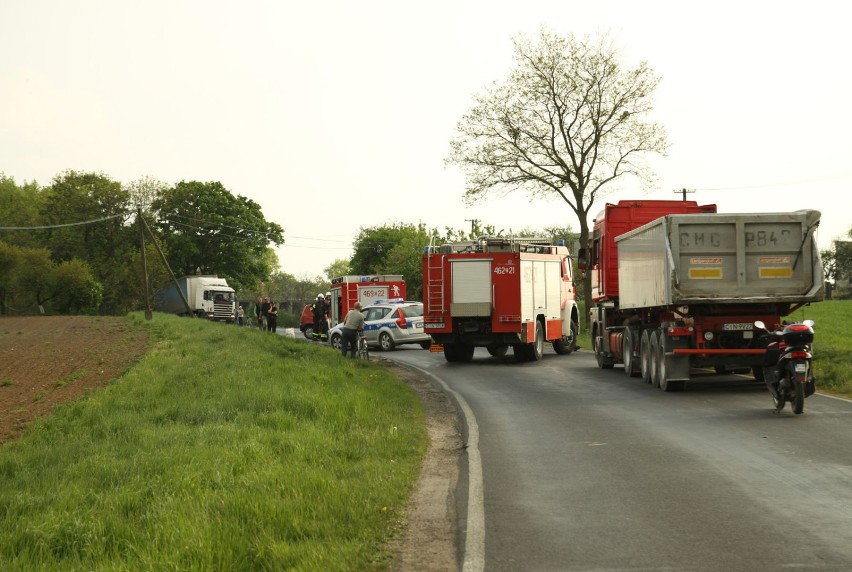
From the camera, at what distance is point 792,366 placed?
13.8 meters

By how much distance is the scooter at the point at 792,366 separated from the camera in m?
13.8

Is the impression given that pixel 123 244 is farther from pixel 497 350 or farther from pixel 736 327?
pixel 736 327

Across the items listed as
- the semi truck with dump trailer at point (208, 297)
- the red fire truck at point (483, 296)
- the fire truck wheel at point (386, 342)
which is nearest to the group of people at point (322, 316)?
the fire truck wheel at point (386, 342)

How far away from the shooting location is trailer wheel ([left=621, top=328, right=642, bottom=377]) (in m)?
21.4

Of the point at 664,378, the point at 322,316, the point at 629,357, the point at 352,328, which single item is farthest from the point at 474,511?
the point at 322,316

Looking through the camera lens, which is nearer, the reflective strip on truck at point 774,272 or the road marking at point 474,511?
the road marking at point 474,511

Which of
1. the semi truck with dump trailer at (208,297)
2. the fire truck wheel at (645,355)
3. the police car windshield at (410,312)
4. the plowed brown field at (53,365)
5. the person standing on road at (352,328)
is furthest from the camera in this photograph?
the semi truck with dump trailer at (208,297)

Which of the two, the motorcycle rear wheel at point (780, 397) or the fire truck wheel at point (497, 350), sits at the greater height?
the fire truck wheel at point (497, 350)

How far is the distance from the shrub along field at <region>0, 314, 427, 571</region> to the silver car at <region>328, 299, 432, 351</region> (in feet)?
58.8

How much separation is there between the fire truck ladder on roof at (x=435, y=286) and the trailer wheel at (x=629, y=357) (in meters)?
6.01

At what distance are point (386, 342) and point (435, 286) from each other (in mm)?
10043

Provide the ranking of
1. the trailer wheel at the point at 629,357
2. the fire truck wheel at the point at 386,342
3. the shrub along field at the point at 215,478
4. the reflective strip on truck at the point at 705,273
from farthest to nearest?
the fire truck wheel at the point at 386,342, the trailer wheel at the point at 629,357, the reflective strip on truck at the point at 705,273, the shrub along field at the point at 215,478

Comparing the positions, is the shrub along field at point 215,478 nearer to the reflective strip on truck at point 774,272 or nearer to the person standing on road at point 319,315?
the reflective strip on truck at point 774,272

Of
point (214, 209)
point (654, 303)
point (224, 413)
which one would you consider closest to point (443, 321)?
point (654, 303)
